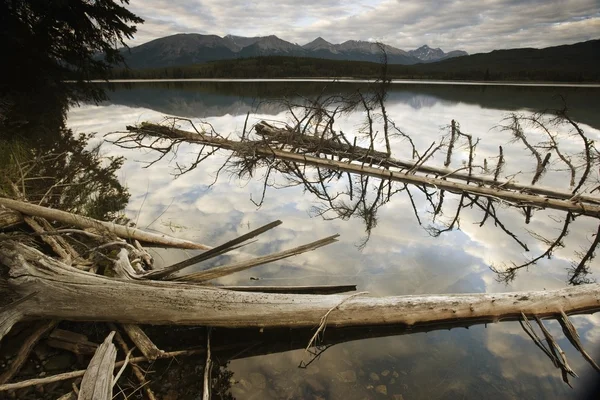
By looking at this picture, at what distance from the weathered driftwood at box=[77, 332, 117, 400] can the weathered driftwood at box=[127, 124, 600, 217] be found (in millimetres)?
8470

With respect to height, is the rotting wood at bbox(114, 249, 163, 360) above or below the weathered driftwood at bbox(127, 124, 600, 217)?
above

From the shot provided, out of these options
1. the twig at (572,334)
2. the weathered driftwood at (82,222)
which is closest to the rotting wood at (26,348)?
the weathered driftwood at (82,222)

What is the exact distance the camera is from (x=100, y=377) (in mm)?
2814

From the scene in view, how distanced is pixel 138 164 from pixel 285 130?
5.81 meters

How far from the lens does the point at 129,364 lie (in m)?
3.36

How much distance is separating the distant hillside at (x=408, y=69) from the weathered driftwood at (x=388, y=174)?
70.0ft

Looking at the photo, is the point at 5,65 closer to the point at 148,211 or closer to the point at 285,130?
the point at 148,211

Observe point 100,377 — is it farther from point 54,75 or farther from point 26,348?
point 54,75

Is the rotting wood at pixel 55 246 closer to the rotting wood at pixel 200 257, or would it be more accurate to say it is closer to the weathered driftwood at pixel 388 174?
the rotting wood at pixel 200 257

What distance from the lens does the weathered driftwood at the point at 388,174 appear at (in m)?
7.57

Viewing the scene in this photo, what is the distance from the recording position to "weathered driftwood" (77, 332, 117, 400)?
2652mm

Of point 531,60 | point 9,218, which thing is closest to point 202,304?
point 9,218

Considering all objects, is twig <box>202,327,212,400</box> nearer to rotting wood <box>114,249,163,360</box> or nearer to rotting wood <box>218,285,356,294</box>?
rotting wood <box>114,249,163,360</box>

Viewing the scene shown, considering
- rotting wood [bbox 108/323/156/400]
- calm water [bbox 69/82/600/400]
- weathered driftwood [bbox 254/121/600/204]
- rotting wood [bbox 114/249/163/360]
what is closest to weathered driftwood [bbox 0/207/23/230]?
calm water [bbox 69/82/600/400]
